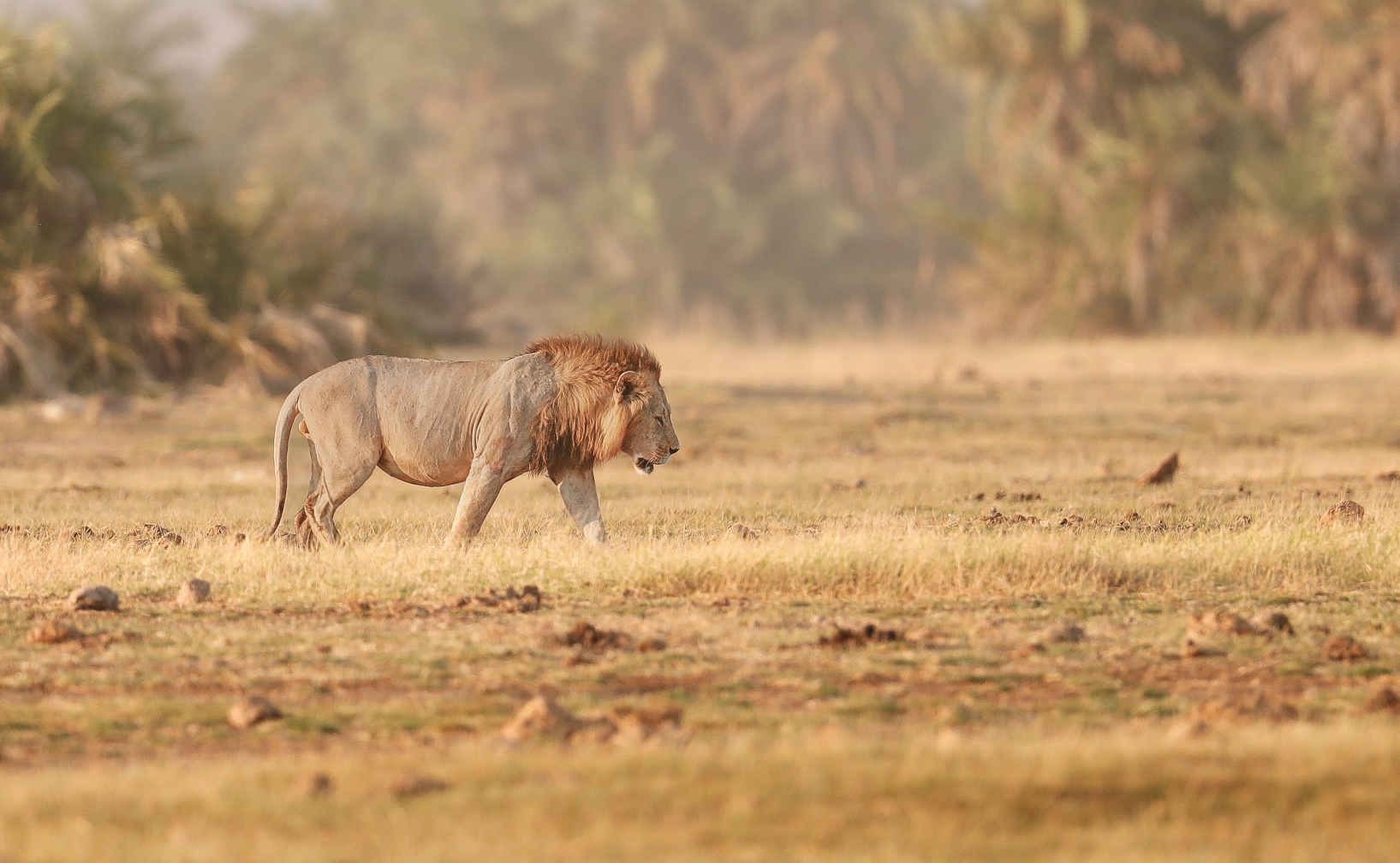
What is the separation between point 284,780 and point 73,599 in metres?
3.67

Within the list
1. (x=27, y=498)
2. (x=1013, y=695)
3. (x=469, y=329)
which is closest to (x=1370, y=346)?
(x=469, y=329)

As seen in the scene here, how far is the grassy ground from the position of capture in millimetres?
5492

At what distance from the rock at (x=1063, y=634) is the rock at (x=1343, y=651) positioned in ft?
3.25

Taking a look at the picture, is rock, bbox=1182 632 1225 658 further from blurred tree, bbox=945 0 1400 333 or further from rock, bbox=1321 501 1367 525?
blurred tree, bbox=945 0 1400 333

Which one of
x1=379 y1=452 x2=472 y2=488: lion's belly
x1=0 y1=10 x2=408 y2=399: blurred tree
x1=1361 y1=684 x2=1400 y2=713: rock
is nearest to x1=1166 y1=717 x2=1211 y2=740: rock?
x1=1361 y1=684 x2=1400 y2=713: rock

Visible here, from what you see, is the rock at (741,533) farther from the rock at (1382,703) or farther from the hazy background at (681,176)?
the hazy background at (681,176)

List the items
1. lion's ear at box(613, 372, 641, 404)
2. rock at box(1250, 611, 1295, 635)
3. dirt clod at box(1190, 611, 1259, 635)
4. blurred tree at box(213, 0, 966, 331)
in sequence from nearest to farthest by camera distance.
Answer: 1. dirt clod at box(1190, 611, 1259, 635)
2. rock at box(1250, 611, 1295, 635)
3. lion's ear at box(613, 372, 641, 404)
4. blurred tree at box(213, 0, 966, 331)

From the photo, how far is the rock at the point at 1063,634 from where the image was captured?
853cm

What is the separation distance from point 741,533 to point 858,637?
124 inches

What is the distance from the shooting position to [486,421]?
10.7 m

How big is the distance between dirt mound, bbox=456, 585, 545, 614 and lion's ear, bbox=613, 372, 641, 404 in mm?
1482

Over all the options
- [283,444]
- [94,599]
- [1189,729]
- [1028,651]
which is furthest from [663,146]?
[1189,729]

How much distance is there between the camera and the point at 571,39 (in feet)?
200

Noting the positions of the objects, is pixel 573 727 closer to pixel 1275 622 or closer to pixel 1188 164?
pixel 1275 622
